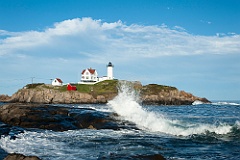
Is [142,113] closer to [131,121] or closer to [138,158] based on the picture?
[131,121]

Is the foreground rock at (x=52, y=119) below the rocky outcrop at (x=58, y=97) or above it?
below

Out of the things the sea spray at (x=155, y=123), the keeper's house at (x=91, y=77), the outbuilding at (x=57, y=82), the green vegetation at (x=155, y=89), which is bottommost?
the sea spray at (x=155, y=123)

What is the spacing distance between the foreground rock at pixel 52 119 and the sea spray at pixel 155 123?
247 cm

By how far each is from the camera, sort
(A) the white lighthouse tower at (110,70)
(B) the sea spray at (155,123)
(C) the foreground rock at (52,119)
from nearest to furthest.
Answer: (C) the foreground rock at (52,119)
(B) the sea spray at (155,123)
(A) the white lighthouse tower at (110,70)

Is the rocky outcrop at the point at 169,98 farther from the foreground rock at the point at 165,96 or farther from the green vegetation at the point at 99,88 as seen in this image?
the green vegetation at the point at 99,88

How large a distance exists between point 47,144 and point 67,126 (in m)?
6.91

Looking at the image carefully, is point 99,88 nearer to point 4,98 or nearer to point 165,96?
point 165,96

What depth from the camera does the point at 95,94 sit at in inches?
4279

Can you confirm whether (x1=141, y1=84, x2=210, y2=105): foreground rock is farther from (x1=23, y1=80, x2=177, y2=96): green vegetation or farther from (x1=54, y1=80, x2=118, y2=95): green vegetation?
(x1=54, y1=80, x2=118, y2=95): green vegetation

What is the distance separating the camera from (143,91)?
117 m

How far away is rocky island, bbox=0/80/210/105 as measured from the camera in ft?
350

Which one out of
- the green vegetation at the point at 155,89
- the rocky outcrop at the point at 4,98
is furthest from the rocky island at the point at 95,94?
the rocky outcrop at the point at 4,98

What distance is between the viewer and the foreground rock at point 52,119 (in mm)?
22156

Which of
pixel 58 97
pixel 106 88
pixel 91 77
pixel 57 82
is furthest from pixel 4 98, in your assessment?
pixel 106 88
